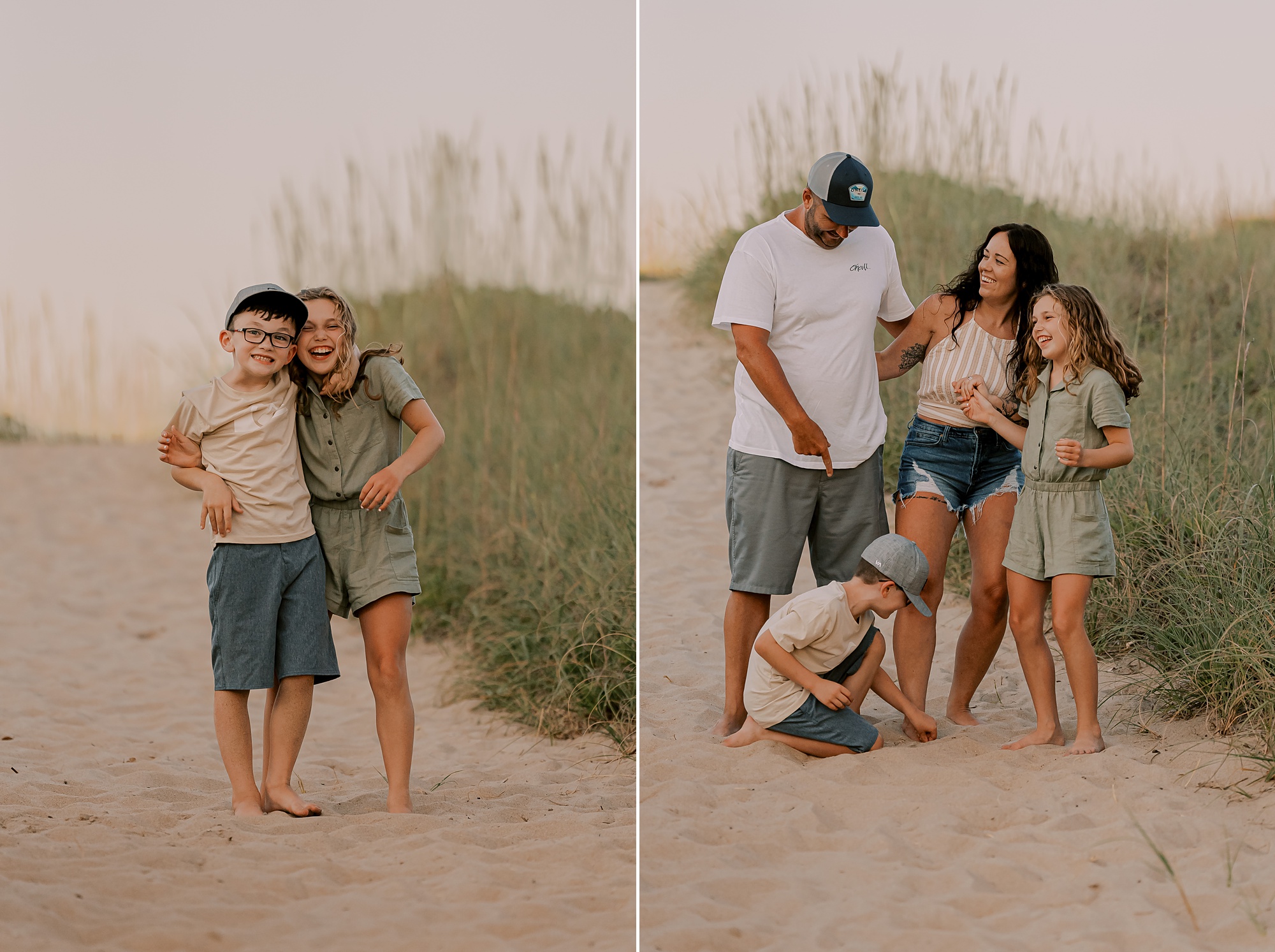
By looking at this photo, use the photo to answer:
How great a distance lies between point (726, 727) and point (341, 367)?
4.90 ft

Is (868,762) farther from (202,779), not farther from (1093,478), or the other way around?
(202,779)

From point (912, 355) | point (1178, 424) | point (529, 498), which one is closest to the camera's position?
point (912, 355)

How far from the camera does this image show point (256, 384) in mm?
3027

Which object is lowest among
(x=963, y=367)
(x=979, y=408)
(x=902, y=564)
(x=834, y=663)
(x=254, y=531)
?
(x=834, y=663)

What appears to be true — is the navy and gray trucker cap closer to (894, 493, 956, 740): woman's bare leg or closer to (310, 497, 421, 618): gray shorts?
(894, 493, 956, 740): woman's bare leg

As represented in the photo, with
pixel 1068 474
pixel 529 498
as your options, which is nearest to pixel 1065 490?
pixel 1068 474

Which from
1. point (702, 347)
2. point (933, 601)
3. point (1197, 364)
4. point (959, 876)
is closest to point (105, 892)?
point (959, 876)

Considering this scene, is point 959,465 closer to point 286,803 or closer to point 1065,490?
point 1065,490

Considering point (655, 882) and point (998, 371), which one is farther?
point (998, 371)

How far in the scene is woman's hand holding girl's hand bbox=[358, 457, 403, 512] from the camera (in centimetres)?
293

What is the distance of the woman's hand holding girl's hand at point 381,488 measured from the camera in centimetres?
293

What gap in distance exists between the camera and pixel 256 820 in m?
3.01

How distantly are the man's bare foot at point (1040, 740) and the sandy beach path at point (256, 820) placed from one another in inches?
41.2

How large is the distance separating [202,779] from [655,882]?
1.76m
